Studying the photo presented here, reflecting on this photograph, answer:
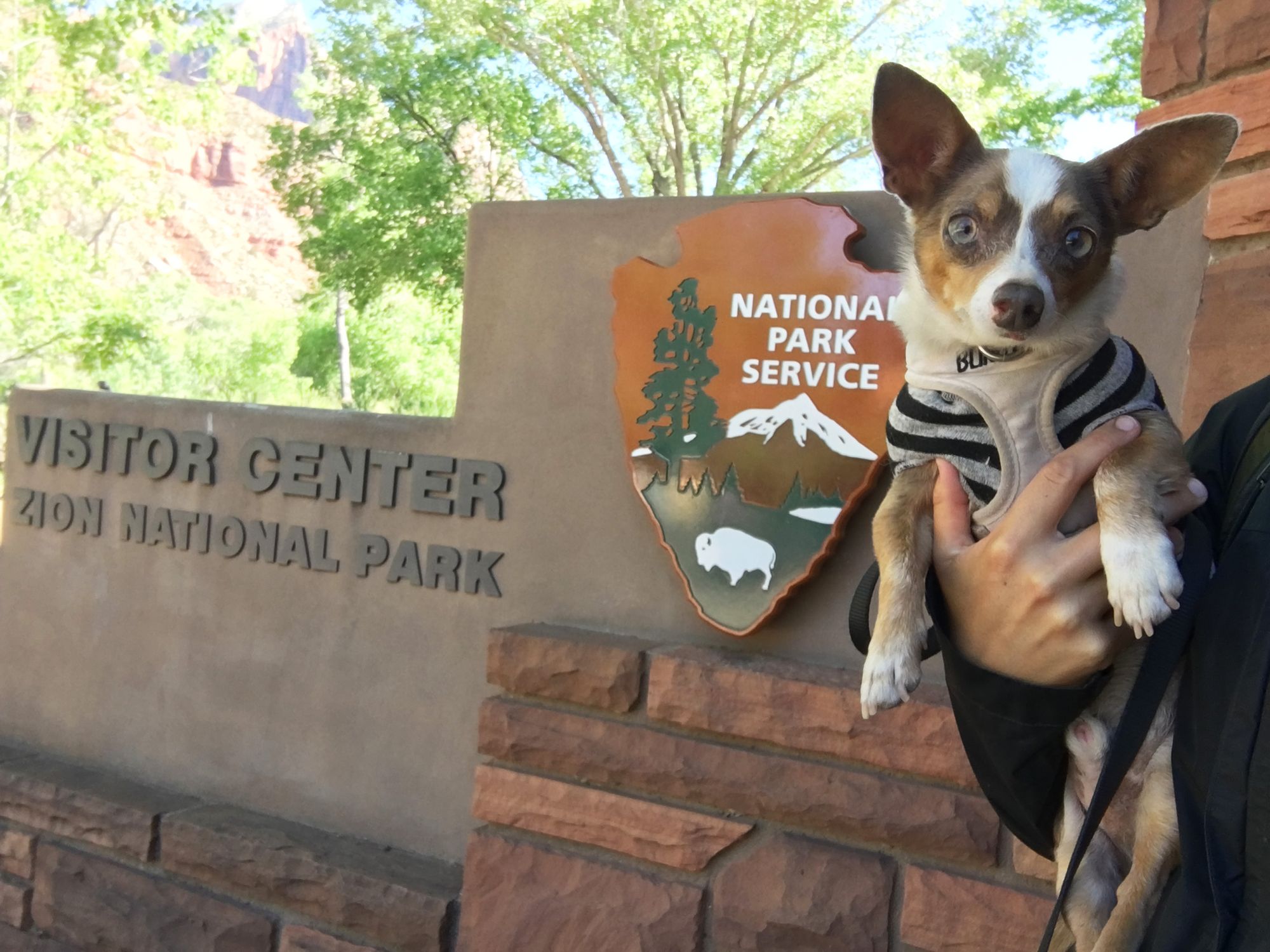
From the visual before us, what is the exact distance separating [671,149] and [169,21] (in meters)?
10.5

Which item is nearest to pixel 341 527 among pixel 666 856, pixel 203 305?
pixel 666 856

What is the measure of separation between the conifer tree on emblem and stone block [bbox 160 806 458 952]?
1329 millimetres

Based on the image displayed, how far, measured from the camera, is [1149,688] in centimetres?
131

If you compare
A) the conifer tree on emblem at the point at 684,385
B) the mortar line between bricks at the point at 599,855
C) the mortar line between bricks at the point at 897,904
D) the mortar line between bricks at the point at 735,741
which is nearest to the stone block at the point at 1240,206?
the conifer tree on emblem at the point at 684,385

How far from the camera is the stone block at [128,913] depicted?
10.6 feet

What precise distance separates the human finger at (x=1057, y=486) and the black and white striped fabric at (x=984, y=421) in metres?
0.09

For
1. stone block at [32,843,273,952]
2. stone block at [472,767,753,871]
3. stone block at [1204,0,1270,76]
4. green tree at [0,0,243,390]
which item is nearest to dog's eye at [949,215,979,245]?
stone block at [1204,0,1270,76]

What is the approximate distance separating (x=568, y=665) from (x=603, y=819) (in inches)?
14.4

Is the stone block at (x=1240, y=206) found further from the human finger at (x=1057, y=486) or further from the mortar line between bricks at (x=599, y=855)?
the mortar line between bricks at (x=599, y=855)

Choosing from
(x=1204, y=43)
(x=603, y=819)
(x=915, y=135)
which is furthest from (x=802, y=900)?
(x=1204, y=43)

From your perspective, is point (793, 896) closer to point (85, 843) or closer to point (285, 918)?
point (285, 918)

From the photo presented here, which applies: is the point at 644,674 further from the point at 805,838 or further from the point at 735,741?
the point at 805,838

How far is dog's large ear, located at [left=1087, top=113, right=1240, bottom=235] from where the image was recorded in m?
1.57

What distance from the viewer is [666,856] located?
8.39ft
